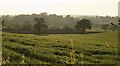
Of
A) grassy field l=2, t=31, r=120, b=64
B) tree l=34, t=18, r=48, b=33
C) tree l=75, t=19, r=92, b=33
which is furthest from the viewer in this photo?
tree l=75, t=19, r=92, b=33

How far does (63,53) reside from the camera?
865 inches

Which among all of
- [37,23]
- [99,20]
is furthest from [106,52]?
[99,20]

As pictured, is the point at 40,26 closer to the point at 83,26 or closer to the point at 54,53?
the point at 83,26

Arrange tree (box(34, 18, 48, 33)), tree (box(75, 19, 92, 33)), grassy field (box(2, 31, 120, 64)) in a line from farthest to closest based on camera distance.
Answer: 1. tree (box(75, 19, 92, 33))
2. tree (box(34, 18, 48, 33))
3. grassy field (box(2, 31, 120, 64))

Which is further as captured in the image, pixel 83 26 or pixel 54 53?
pixel 83 26

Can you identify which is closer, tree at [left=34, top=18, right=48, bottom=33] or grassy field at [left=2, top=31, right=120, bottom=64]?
grassy field at [left=2, top=31, right=120, bottom=64]

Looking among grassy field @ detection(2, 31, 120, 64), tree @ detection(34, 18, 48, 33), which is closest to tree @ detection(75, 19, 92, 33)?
tree @ detection(34, 18, 48, 33)

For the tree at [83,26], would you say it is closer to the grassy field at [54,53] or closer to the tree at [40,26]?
the tree at [40,26]

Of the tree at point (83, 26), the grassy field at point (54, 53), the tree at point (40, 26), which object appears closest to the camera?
the grassy field at point (54, 53)

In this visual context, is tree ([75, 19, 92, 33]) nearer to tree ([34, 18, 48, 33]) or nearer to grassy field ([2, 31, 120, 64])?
tree ([34, 18, 48, 33])

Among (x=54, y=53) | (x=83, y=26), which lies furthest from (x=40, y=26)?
(x=54, y=53)

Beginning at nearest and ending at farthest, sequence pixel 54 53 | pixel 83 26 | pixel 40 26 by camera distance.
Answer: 1. pixel 54 53
2. pixel 40 26
3. pixel 83 26

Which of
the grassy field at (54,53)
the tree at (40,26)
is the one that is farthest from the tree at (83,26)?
the grassy field at (54,53)

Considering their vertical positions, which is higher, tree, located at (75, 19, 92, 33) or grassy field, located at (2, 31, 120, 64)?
tree, located at (75, 19, 92, 33)
